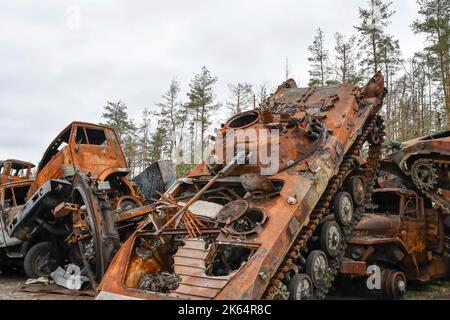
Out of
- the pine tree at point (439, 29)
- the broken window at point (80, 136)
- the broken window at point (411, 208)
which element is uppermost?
the pine tree at point (439, 29)

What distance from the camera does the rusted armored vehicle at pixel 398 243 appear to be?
27.2 ft

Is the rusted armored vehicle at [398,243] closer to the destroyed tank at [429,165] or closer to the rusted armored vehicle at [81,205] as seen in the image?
the destroyed tank at [429,165]

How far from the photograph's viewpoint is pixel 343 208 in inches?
309

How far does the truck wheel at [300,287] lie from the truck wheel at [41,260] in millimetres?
6433

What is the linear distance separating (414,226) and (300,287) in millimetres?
4521

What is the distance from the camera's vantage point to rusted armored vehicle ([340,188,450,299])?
8305mm

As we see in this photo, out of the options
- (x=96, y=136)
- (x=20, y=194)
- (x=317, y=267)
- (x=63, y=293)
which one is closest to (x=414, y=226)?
(x=317, y=267)

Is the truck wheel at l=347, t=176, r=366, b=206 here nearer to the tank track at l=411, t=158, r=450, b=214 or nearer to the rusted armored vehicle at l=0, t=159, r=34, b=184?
the tank track at l=411, t=158, r=450, b=214

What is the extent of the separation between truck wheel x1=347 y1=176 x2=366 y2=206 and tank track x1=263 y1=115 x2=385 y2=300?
0.21 metres

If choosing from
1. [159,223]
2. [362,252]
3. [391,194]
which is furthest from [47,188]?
[391,194]

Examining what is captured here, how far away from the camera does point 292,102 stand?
9.78 metres

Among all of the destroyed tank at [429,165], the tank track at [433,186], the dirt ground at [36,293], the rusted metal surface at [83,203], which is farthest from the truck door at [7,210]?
the tank track at [433,186]
